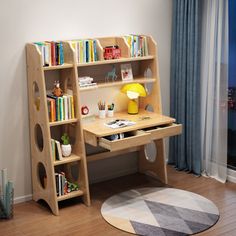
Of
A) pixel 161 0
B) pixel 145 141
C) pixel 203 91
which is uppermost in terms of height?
pixel 161 0

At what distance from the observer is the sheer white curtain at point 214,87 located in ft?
13.9

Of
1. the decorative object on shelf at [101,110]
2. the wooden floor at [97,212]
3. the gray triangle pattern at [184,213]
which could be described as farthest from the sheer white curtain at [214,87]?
the decorative object on shelf at [101,110]

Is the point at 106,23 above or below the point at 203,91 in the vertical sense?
above

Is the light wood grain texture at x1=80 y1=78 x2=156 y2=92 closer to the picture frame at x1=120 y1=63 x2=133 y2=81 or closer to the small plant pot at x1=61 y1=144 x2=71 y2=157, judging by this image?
the picture frame at x1=120 y1=63 x2=133 y2=81

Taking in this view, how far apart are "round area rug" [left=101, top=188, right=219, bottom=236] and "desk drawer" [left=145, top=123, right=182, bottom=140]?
533mm

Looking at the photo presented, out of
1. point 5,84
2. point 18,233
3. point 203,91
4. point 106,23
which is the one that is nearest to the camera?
point 18,233

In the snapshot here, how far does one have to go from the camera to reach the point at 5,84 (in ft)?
12.2

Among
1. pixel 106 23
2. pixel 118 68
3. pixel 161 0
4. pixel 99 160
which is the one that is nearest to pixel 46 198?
pixel 99 160

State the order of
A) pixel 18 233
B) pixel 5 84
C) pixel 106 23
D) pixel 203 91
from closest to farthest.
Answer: pixel 18 233, pixel 5 84, pixel 106 23, pixel 203 91

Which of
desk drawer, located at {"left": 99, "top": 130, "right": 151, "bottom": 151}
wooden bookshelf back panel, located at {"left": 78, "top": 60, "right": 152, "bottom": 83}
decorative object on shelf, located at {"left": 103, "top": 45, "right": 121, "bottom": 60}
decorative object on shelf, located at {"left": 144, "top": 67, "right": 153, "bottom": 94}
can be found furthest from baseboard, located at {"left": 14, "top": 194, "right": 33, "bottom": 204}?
decorative object on shelf, located at {"left": 144, "top": 67, "right": 153, "bottom": 94}

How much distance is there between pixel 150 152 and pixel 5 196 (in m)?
1.63

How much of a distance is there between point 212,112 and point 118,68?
3.26 ft

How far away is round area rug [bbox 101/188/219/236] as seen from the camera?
3477 millimetres

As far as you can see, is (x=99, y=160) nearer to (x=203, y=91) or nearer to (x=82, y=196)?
(x=82, y=196)
